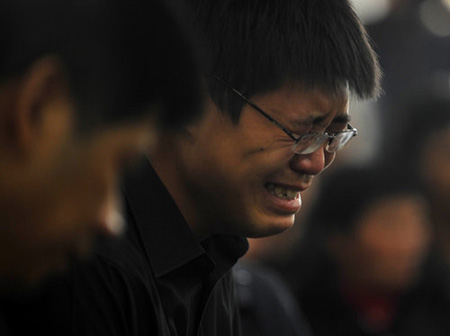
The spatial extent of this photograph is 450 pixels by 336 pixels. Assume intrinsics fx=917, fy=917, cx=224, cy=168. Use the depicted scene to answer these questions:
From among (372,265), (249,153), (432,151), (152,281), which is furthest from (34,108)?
(432,151)

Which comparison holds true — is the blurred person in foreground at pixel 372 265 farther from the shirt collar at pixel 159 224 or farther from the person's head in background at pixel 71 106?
the person's head in background at pixel 71 106

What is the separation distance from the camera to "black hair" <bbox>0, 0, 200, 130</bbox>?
4.55 ft

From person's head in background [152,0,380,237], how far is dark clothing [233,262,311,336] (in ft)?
2.93

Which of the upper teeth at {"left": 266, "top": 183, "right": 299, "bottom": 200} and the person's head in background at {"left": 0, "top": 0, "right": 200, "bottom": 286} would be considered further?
the upper teeth at {"left": 266, "top": 183, "right": 299, "bottom": 200}

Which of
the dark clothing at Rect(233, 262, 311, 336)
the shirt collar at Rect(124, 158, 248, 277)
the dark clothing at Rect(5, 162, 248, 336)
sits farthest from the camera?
the dark clothing at Rect(233, 262, 311, 336)

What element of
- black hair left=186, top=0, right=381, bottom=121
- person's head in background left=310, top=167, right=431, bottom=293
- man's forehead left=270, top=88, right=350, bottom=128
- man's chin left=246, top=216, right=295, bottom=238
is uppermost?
black hair left=186, top=0, right=381, bottom=121

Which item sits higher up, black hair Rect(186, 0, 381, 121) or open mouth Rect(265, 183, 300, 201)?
black hair Rect(186, 0, 381, 121)

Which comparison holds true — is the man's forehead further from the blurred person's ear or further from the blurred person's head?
the blurred person's head

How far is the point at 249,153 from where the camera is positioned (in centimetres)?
223

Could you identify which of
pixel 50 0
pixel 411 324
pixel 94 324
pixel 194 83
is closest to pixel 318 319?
pixel 411 324

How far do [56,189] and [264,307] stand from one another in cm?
182

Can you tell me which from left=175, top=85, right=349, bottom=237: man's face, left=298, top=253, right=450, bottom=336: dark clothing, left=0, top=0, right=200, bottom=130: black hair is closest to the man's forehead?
left=175, top=85, right=349, bottom=237: man's face

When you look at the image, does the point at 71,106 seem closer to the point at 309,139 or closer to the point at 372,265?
the point at 309,139

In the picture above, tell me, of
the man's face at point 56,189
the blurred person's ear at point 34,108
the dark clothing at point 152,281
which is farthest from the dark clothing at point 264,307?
the blurred person's ear at point 34,108
